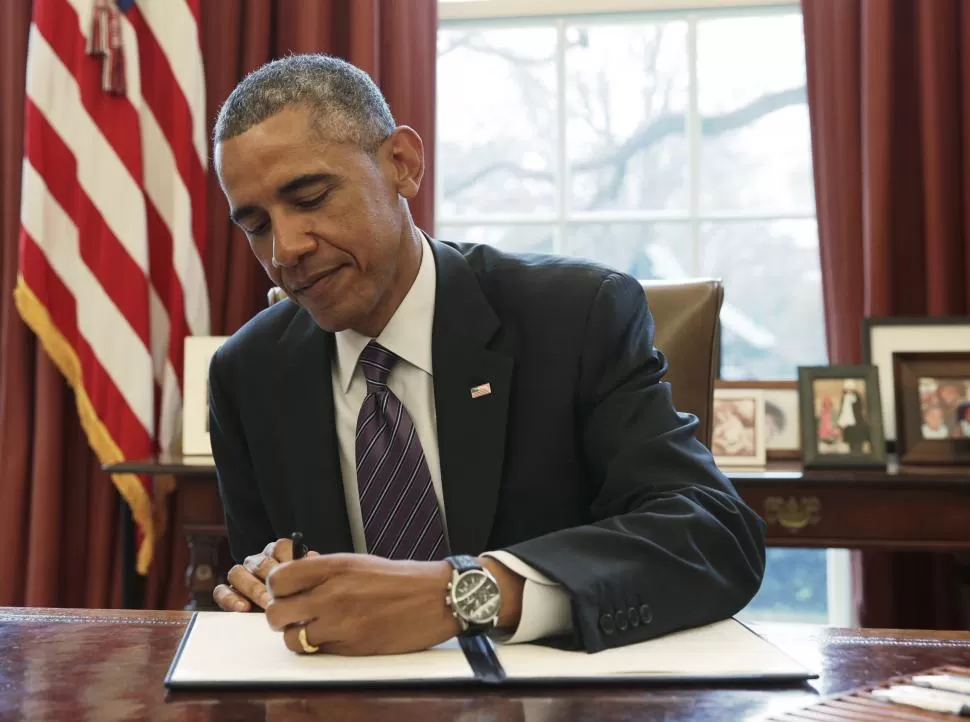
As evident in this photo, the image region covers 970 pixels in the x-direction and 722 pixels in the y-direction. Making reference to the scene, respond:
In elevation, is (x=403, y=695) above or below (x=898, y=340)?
below

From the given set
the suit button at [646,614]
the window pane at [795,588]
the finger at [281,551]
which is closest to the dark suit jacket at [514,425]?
the suit button at [646,614]

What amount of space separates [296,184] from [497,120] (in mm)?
2100

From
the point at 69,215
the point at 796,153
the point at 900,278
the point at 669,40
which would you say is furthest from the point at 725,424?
the point at 69,215

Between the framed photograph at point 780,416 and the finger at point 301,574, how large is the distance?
1840mm

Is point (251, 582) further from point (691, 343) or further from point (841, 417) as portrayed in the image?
point (841, 417)

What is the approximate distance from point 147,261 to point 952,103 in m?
2.20

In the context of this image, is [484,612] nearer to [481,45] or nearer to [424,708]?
[424,708]

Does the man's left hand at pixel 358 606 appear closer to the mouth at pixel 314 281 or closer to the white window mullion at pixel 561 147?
the mouth at pixel 314 281

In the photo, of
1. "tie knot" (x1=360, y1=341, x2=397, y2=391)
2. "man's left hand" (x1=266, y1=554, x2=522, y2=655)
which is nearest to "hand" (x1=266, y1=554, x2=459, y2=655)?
→ "man's left hand" (x1=266, y1=554, x2=522, y2=655)

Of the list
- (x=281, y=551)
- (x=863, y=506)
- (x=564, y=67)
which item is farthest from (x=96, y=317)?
(x=863, y=506)

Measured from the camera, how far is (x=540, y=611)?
3.54ft

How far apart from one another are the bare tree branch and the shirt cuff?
245cm

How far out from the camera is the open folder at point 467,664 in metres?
0.92

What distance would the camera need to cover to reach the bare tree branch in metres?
3.31
